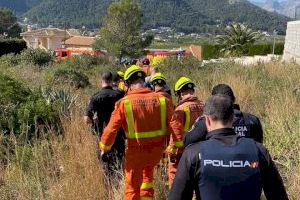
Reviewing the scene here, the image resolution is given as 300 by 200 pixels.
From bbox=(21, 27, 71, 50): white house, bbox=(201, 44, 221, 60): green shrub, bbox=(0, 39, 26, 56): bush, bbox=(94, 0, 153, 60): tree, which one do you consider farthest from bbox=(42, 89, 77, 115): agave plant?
bbox=(21, 27, 71, 50): white house

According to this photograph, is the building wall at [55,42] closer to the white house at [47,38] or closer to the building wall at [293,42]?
the white house at [47,38]

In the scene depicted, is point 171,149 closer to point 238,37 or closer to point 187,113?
point 187,113

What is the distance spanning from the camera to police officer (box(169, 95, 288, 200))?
2.67 metres

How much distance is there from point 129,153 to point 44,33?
78.9 m

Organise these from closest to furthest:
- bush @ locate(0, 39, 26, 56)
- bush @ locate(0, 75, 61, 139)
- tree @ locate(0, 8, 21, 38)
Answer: bush @ locate(0, 75, 61, 139) → bush @ locate(0, 39, 26, 56) → tree @ locate(0, 8, 21, 38)

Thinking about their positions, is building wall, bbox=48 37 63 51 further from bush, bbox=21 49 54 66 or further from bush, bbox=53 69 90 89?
bush, bbox=53 69 90 89

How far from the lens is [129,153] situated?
195 inches

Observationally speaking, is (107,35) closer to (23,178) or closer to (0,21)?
(23,178)

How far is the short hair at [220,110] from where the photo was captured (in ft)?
9.16

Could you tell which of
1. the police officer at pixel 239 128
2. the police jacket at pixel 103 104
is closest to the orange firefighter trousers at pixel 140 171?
the police officer at pixel 239 128

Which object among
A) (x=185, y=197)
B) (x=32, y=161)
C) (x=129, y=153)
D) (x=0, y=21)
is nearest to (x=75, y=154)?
(x=32, y=161)

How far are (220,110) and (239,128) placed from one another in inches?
54.8

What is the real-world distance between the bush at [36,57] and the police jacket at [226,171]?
26016 mm

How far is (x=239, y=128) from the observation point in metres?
4.14
